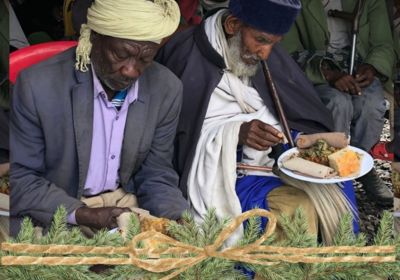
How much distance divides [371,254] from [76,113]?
2.66 feet

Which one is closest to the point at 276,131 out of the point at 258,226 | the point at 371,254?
the point at 258,226

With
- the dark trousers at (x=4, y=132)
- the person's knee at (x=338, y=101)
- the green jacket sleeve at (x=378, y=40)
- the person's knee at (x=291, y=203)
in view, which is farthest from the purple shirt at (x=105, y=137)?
the green jacket sleeve at (x=378, y=40)

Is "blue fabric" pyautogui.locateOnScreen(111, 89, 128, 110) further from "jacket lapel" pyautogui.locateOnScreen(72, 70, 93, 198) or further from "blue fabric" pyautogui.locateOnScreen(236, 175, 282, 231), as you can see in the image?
"blue fabric" pyautogui.locateOnScreen(236, 175, 282, 231)

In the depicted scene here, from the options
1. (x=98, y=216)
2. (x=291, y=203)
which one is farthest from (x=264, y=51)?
(x=98, y=216)

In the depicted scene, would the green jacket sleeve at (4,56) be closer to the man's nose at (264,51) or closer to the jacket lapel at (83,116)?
the jacket lapel at (83,116)

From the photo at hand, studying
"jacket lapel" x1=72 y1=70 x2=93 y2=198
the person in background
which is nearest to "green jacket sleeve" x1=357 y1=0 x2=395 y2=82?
the person in background

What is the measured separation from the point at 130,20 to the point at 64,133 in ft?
1.06

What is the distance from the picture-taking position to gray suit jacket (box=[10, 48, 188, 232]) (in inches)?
68.0

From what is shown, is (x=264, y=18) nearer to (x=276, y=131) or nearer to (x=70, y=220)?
(x=276, y=131)

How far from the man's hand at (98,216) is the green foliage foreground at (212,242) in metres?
0.05

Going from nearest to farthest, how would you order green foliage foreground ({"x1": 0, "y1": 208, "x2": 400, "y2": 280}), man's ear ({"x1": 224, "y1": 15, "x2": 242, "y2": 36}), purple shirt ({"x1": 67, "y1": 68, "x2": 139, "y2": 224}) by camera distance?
green foliage foreground ({"x1": 0, "y1": 208, "x2": 400, "y2": 280}) → purple shirt ({"x1": 67, "y1": 68, "x2": 139, "y2": 224}) → man's ear ({"x1": 224, "y1": 15, "x2": 242, "y2": 36})

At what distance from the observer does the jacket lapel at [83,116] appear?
1.73 meters

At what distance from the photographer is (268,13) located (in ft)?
5.97

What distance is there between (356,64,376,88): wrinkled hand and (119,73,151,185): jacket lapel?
1.90ft
